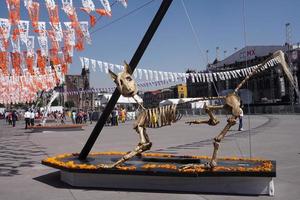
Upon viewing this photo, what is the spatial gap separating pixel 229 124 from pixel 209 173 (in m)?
1.09

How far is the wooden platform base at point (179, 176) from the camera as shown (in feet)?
23.5

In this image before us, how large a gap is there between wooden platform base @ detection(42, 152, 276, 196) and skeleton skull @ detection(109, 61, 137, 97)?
1604 mm

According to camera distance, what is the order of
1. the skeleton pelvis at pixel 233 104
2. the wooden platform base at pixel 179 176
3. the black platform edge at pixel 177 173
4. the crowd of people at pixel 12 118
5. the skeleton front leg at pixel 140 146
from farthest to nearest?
1. the crowd of people at pixel 12 118
2. the skeleton front leg at pixel 140 146
3. the skeleton pelvis at pixel 233 104
4. the wooden platform base at pixel 179 176
5. the black platform edge at pixel 177 173

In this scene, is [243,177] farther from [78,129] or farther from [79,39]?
[78,129]

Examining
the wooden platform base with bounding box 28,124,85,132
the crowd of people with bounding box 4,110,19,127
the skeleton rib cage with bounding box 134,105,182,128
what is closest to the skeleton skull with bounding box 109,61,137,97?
the skeleton rib cage with bounding box 134,105,182,128

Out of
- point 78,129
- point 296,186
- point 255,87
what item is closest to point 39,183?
point 296,186

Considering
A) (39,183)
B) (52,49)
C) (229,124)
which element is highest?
(52,49)

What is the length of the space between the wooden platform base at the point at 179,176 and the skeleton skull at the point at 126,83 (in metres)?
1.60

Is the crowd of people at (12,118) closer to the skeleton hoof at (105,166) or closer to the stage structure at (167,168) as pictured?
the stage structure at (167,168)

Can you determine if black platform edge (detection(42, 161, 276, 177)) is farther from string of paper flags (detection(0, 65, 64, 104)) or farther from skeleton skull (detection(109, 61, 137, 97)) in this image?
string of paper flags (detection(0, 65, 64, 104))

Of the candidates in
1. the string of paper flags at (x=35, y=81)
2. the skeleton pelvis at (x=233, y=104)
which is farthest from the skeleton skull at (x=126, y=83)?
the string of paper flags at (x=35, y=81)

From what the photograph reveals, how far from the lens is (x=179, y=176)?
7.38 metres

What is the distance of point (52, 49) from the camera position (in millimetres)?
22594

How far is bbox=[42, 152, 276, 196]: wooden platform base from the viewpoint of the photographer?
7164mm
